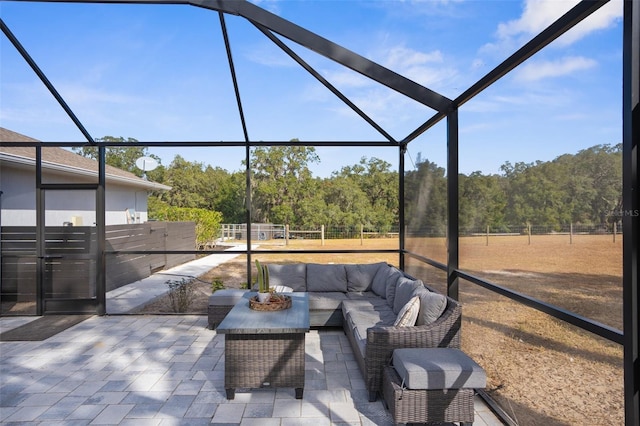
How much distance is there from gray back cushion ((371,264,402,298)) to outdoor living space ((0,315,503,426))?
790mm

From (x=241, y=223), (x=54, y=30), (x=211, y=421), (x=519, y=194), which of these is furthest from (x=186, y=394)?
(x=54, y=30)

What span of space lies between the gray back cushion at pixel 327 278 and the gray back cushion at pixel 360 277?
7 centimetres

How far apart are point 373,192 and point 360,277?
160 cm

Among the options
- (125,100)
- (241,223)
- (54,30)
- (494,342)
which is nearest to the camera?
(54,30)

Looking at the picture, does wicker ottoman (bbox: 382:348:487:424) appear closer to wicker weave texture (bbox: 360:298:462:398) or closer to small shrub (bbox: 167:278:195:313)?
wicker weave texture (bbox: 360:298:462:398)

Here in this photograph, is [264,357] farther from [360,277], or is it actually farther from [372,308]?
[360,277]

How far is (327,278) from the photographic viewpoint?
5371 millimetres

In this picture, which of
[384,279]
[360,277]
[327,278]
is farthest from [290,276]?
[384,279]

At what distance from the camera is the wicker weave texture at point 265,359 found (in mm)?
3084

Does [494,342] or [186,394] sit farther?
[494,342]

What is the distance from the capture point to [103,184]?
18.4 ft

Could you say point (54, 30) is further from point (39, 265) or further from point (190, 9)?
point (39, 265)

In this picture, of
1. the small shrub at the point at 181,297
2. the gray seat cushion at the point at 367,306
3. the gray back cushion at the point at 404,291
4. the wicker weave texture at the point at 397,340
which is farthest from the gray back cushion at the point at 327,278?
the wicker weave texture at the point at 397,340

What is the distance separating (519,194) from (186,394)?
374cm
